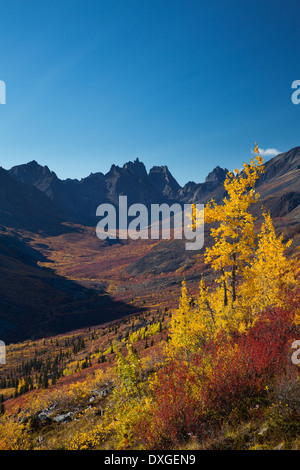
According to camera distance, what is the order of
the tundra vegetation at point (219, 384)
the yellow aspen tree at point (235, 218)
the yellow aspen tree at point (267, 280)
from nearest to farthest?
1. the tundra vegetation at point (219, 384)
2. the yellow aspen tree at point (235, 218)
3. the yellow aspen tree at point (267, 280)

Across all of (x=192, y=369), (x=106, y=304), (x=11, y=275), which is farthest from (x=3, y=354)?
(x=192, y=369)

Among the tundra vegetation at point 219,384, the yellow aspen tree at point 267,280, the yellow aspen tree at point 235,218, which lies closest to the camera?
the tundra vegetation at point 219,384

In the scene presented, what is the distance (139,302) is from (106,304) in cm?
1127

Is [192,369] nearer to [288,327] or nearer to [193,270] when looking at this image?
[288,327]

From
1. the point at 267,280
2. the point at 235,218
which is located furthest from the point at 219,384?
the point at 267,280

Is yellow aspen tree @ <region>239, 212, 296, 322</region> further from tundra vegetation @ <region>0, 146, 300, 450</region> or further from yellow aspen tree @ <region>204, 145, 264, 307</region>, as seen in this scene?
yellow aspen tree @ <region>204, 145, 264, 307</region>

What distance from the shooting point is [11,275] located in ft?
288

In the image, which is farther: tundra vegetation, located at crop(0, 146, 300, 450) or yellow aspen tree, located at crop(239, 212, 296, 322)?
yellow aspen tree, located at crop(239, 212, 296, 322)

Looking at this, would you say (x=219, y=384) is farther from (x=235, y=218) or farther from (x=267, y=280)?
(x=267, y=280)

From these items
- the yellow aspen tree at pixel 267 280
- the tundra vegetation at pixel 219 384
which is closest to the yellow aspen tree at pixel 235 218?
the tundra vegetation at pixel 219 384

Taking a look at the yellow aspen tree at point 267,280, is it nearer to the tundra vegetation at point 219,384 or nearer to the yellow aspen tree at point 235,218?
the tundra vegetation at point 219,384

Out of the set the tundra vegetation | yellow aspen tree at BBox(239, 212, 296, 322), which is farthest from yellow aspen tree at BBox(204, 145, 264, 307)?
yellow aspen tree at BBox(239, 212, 296, 322)

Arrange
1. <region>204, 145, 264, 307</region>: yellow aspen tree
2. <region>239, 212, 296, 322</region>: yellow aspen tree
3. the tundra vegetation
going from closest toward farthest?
the tundra vegetation
<region>204, 145, 264, 307</region>: yellow aspen tree
<region>239, 212, 296, 322</region>: yellow aspen tree

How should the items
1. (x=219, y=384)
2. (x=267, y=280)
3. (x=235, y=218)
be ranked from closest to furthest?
1. (x=219, y=384)
2. (x=235, y=218)
3. (x=267, y=280)
